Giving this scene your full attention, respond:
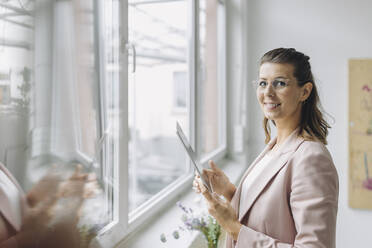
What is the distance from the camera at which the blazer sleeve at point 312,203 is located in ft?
2.74

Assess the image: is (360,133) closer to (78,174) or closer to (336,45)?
(336,45)

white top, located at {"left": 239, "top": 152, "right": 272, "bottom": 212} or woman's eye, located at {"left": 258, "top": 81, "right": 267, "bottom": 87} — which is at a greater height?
woman's eye, located at {"left": 258, "top": 81, "right": 267, "bottom": 87}

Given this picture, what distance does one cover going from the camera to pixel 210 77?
2.47 m

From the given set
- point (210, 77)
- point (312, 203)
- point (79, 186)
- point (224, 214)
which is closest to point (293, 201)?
point (312, 203)

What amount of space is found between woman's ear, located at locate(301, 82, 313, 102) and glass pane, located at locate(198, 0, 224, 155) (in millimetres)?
1082

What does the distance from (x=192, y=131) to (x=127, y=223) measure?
0.93m

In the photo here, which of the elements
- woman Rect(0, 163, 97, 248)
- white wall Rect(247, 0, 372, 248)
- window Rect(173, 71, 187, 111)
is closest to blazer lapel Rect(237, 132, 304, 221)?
woman Rect(0, 163, 97, 248)

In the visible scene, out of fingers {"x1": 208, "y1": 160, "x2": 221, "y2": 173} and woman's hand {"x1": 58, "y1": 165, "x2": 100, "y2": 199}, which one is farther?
fingers {"x1": 208, "y1": 160, "x2": 221, "y2": 173}

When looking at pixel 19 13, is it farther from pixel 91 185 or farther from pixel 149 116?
pixel 149 116

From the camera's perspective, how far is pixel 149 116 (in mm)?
3439

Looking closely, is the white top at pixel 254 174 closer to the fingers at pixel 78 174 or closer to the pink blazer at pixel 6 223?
the fingers at pixel 78 174

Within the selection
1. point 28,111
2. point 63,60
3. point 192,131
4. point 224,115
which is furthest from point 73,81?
point 224,115

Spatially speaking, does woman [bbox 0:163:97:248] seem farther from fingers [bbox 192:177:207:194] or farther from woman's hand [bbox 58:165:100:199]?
fingers [bbox 192:177:207:194]

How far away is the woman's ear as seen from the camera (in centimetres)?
102
